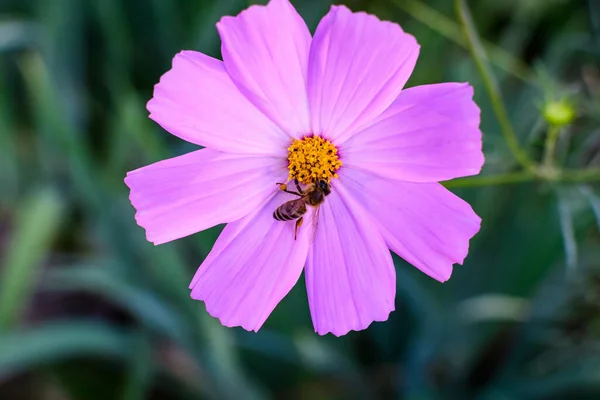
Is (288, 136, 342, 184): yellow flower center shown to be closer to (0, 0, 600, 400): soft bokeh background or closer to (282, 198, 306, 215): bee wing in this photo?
(282, 198, 306, 215): bee wing

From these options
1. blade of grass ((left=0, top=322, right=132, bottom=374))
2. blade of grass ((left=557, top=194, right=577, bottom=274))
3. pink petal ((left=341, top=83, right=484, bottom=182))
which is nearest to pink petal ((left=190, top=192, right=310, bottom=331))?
pink petal ((left=341, top=83, right=484, bottom=182))

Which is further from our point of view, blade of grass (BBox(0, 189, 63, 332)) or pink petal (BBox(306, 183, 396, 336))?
blade of grass (BBox(0, 189, 63, 332))

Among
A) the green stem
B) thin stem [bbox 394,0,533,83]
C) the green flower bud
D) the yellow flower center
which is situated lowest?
the yellow flower center

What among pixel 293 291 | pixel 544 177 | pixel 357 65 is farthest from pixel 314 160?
pixel 293 291

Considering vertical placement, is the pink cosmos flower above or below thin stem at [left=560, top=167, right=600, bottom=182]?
below

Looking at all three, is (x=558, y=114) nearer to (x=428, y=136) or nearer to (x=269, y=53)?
(x=428, y=136)

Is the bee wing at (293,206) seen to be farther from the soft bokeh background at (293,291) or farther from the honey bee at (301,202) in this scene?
the soft bokeh background at (293,291)
